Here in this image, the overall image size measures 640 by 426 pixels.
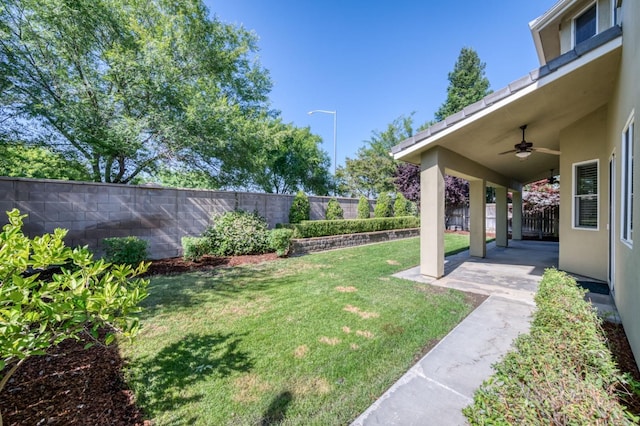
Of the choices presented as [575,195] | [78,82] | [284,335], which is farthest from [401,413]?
[78,82]

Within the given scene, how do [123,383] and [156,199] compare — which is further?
[156,199]

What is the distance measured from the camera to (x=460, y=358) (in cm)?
298

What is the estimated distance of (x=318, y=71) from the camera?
49.9 ft

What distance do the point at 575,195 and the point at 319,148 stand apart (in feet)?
73.9

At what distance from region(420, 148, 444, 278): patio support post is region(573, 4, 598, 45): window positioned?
4.62m

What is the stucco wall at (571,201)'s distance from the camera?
18.8 feet

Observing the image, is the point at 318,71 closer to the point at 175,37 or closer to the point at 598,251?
the point at 175,37

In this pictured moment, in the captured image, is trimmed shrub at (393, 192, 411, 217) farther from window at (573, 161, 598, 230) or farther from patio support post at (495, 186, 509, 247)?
window at (573, 161, 598, 230)

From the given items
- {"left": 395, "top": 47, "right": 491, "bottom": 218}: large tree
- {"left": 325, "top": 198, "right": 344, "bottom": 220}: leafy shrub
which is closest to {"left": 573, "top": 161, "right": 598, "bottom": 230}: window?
{"left": 325, "top": 198, "right": 344, "bottom": 220}: leafy shrub

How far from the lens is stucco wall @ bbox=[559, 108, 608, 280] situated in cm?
574

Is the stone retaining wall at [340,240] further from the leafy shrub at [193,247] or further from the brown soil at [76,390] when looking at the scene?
the brown soil at [76,390]

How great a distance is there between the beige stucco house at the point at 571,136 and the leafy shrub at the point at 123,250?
22.7ft

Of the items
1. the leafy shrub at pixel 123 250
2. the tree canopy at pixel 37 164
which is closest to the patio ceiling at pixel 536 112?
the leafy shrub at pixel 123 250

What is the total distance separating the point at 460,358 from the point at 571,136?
6971mm
